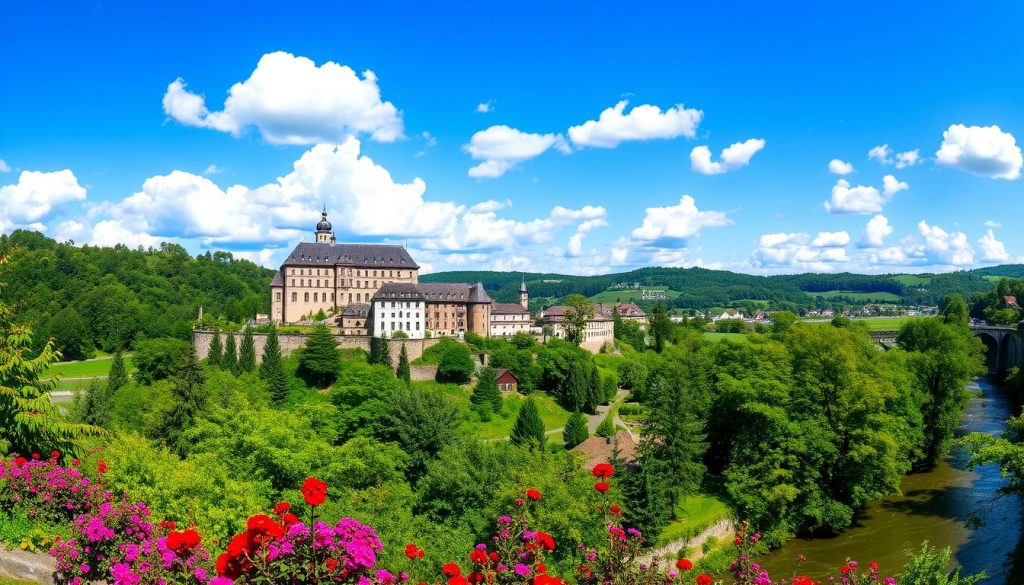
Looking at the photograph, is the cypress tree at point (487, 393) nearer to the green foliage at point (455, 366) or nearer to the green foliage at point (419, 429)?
the green foliage at point (455, 366)

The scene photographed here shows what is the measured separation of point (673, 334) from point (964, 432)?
46609mm

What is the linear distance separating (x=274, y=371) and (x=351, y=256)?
27.6 m

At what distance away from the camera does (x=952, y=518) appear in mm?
31578

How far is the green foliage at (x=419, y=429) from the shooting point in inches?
1214

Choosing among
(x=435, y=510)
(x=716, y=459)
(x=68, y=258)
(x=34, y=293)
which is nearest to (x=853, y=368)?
(x=716, y=459)

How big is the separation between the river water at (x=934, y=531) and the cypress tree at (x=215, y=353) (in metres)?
47.9

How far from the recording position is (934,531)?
3006cm

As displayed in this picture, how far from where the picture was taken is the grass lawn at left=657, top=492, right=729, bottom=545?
27.9m

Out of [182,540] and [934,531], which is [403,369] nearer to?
[934,531]

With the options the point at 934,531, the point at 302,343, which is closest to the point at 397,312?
the point at 302,343

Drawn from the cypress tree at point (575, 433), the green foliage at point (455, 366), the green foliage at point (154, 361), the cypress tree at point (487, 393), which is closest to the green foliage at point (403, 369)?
the green foliage at point (455, 366)

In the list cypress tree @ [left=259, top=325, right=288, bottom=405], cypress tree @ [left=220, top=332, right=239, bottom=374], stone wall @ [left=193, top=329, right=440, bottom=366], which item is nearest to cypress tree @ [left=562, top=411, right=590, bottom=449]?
stone wall @ [left=193, top=329, right=440, bottom=366]

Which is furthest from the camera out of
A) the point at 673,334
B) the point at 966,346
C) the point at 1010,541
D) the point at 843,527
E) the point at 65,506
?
the point at 673,334

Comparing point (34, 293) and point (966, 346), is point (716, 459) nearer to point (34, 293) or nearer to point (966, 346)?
point (966, 346)
